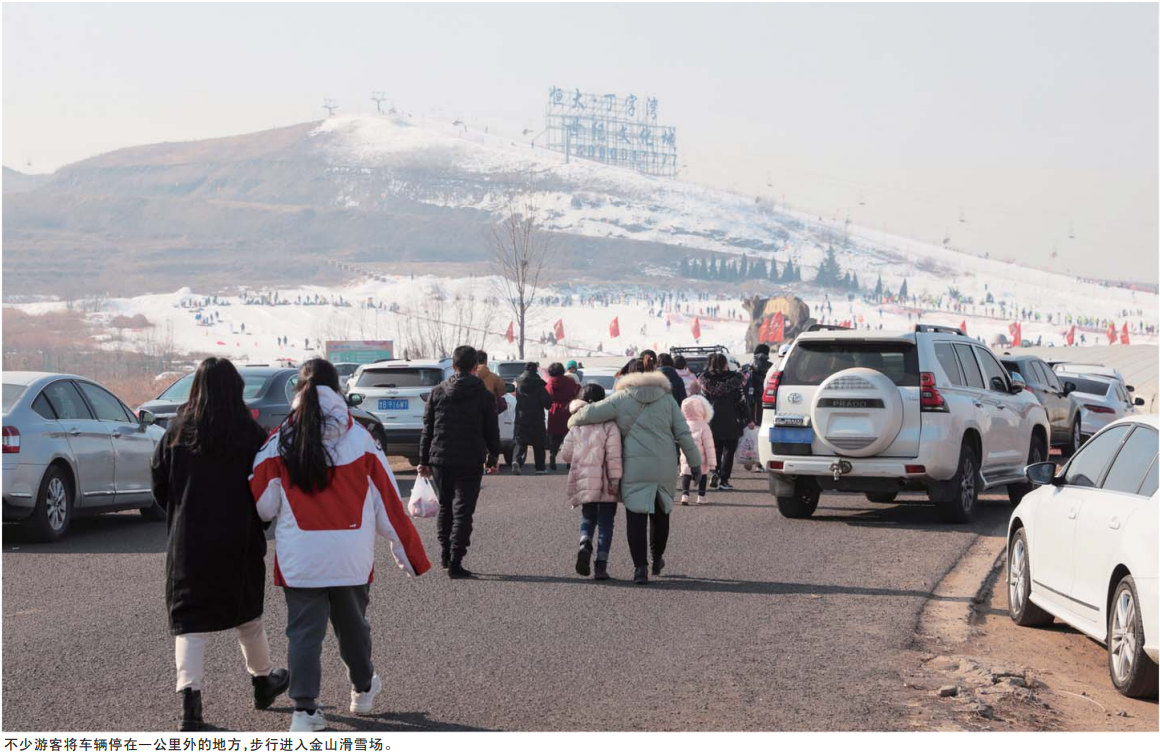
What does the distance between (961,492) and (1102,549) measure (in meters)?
7.69

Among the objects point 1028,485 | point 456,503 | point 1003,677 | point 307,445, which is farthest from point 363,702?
point 1028,485

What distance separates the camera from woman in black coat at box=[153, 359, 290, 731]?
253 inches

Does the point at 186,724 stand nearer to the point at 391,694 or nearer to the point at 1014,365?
the point at 391,694

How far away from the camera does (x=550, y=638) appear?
8719 millimetres

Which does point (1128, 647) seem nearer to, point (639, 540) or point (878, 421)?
point (639, 540)

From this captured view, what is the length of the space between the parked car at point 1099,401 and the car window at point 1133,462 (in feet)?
69.9

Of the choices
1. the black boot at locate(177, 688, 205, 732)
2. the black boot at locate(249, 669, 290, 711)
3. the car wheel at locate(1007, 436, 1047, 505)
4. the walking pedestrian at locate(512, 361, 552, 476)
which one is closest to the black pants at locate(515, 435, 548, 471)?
the walking pedestrian at locate(512, 361, 552, 476)

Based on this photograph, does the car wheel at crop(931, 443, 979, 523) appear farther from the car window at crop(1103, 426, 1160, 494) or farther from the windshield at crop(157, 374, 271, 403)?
the windshield at crop(157, 374, 271, 403)

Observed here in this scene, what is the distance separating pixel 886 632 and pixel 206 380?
4.74 m

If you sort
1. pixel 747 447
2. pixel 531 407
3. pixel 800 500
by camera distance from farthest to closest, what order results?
pixel 531 407, pixel 747 447, pixel 800 500

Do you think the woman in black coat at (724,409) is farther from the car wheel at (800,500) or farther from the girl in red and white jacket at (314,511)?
the girl in red and white jacket at (314,511)

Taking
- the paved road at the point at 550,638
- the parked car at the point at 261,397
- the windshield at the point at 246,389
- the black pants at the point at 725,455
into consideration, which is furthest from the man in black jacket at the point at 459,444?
the black pants at the point at 725,455

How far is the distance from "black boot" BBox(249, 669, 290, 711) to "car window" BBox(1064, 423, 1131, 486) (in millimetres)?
4588

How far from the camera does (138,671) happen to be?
777 centimetres
